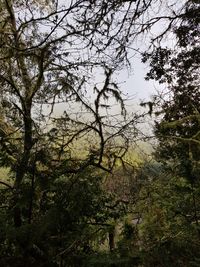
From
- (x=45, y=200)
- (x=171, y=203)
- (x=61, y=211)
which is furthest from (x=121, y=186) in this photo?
(x=61, y=211)

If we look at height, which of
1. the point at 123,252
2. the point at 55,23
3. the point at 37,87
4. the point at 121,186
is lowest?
the point at 123,252

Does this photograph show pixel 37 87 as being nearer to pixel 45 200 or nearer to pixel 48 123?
pixel 48 123

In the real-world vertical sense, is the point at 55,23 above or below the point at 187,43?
below

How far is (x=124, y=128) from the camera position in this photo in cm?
587

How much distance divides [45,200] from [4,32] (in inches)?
114

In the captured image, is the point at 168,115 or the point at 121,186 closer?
the point at 121,186

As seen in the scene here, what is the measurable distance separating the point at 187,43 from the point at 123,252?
5.43 metres

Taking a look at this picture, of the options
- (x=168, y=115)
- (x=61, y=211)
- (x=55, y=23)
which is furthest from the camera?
(x=168, y=115)

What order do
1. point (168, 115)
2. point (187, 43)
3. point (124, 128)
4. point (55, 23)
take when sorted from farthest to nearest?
point (168, 115) → point (187, 43) → point (55, 23) → point (124, 128)

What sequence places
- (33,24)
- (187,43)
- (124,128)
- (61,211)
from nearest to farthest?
(61,211)
(124,128)
(33,24)
(187,43)

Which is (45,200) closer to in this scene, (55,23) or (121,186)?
(121,186)

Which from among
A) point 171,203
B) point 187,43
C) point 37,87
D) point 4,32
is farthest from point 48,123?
point 187,43

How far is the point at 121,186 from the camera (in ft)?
22.8

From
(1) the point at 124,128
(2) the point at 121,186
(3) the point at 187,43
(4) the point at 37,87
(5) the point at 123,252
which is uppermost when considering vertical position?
(3) the point at 187,43
